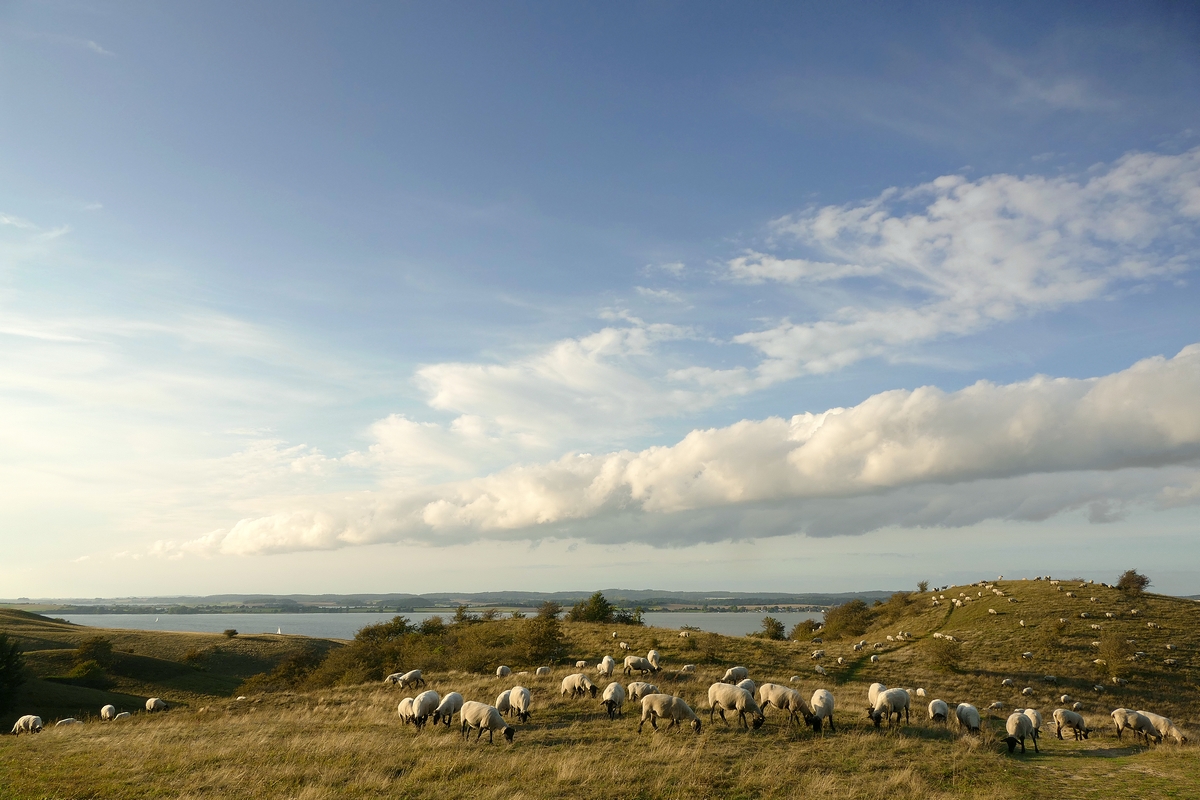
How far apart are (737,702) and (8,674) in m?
51.7

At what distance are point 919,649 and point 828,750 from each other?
40.6m

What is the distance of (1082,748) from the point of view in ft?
71.7

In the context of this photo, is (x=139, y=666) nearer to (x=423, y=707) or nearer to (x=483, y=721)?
(x=423, y=707)

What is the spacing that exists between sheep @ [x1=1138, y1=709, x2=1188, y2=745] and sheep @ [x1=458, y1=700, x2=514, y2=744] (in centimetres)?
2520

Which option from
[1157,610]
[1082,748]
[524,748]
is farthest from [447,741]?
[1157,610]

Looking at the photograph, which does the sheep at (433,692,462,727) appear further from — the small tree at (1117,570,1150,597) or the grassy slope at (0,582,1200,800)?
the small tree at (1117,570,1150,597)

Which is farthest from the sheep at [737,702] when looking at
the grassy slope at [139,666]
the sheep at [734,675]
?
the grassy slope at [139,666]

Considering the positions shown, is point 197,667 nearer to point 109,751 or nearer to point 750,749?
point 109,751

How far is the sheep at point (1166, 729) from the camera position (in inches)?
869

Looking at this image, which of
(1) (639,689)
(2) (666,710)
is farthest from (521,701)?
(2) (666,710)

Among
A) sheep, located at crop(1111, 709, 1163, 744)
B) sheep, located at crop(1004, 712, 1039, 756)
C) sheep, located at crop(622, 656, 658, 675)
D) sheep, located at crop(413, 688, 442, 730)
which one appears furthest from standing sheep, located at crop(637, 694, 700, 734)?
sheep, located at crop(1111, 709, 1163, 744)

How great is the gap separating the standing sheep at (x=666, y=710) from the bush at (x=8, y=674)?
4773 cm

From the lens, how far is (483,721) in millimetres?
19141

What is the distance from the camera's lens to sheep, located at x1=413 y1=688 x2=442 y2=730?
2131 centimetres
